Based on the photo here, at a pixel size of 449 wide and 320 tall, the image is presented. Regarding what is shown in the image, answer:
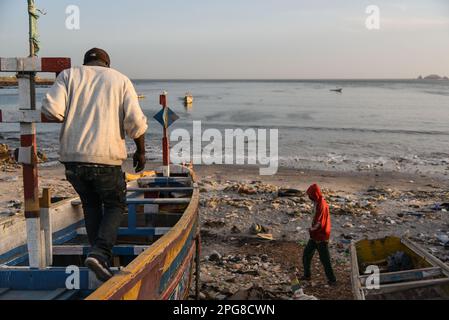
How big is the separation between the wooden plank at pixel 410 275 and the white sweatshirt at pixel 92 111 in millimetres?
3565

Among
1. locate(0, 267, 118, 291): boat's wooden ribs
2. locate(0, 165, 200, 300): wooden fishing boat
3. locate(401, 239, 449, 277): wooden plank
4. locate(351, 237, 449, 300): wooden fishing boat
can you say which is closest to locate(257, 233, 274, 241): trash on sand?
locate(0, 165, 200, 300): wooden fishing boat

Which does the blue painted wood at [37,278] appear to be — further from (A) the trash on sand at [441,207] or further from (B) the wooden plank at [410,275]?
(A) the trash on sand at [441,207]

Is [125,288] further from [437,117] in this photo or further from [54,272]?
[437,117]

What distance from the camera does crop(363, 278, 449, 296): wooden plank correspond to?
5.52 m

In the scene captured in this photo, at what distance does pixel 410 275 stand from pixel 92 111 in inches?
169

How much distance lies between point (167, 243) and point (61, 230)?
236cm

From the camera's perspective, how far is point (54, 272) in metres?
4.07

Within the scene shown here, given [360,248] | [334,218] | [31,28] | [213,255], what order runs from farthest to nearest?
[334,218] < [213,255] < [360,248] < [31,28]

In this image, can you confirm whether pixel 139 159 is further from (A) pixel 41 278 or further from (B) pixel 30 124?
(A) pixel 41 278

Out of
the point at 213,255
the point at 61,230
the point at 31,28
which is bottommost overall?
the point at 213,255

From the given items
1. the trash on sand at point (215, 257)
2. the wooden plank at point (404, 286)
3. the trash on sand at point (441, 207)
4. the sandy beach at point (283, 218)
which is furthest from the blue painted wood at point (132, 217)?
the trash on sand at point (441, 207)

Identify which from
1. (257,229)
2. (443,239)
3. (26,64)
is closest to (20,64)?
(26,64)

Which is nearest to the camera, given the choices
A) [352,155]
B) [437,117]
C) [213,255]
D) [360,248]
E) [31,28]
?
[31,28]
